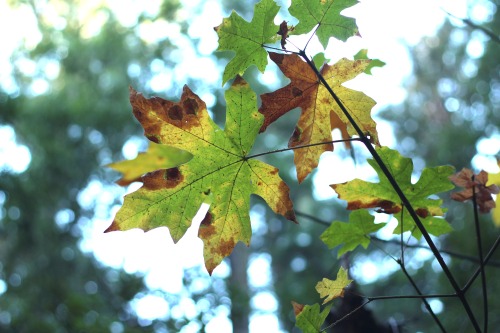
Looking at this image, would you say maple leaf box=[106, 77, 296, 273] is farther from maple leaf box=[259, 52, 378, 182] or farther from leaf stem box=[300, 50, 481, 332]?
leaf stem box=[300, 50, 481, 332]

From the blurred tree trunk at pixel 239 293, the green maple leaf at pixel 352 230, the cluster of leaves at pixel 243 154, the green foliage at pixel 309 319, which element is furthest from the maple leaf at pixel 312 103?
the blurred tree trunk at pixel 239 293

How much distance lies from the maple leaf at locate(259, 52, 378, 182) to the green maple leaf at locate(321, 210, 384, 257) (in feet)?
0.49

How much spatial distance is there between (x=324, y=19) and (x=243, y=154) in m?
0.29

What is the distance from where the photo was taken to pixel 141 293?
184 inches

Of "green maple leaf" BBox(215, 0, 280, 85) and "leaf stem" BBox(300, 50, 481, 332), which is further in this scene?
"green maple leaf" BBox(215, 0, 280, 85)

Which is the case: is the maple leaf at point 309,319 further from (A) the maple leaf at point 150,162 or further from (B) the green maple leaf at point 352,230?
(A) the maple leaf at point 150,162

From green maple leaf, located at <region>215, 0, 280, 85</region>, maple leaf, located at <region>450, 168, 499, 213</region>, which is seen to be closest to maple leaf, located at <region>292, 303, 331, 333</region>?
maple leaf, located at <region>450, 168, 499, 213</region>

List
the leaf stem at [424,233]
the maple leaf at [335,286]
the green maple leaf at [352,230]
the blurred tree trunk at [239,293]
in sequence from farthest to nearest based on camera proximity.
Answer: the blurred tree trunk at [239,293] → the green maple leaf at [352,230] → the maple leaf at [335,286] → the leaf stem at [424,233]

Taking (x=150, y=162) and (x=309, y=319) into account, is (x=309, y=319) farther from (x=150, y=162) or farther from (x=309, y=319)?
(x=150, y=162)

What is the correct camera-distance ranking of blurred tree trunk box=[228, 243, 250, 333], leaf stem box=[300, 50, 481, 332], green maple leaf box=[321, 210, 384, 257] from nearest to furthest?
leaf stem box=[300, 50, 481, 332]
green maple leaf box=[321, 210, 384, 257]
blurred tree trunk box=[228, 243, 250, 333]

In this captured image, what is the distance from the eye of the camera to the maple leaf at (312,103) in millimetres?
886

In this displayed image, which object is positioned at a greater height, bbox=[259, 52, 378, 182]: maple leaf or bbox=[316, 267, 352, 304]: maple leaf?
bbox=[259, 52, 378, 182]: maple leaf

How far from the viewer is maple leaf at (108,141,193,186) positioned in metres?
0.81

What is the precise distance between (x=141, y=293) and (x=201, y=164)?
4113mm
